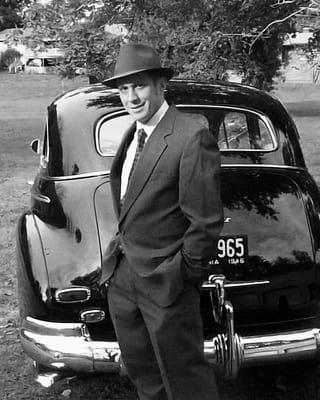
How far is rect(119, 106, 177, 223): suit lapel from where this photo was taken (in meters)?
2.93

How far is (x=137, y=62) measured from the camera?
3.00 m

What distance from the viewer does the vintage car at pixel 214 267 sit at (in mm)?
3770

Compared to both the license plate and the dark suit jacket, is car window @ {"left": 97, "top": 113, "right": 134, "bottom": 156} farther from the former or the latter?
the dark suit jacket

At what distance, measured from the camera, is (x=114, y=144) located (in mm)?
4582

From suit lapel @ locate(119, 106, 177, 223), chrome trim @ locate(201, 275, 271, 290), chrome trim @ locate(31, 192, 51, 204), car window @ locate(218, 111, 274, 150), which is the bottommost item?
chrome trim @ locate(201, 275, 271, 290)

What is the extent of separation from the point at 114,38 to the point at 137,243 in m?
6.21

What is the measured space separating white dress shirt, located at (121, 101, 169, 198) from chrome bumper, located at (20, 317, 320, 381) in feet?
3.16

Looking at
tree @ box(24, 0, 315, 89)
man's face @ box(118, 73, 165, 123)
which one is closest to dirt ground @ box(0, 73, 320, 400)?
man's face @ box(118, 73, 165, 123)

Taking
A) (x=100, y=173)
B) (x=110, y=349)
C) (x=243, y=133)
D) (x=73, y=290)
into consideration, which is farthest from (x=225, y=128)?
(x=110, y=349)

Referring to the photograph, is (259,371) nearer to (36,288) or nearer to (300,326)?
(300,326)

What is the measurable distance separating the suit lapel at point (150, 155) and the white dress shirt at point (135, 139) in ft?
0.14

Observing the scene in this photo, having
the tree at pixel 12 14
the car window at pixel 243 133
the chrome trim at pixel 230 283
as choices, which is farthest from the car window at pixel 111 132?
the tree at pixel 12 14

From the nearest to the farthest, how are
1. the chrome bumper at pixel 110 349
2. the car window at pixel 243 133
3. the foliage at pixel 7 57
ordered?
1. the chrome bumper at pixel 110 349
2. the car window at pixel 243 133
3. the foliage at pixel 7 57

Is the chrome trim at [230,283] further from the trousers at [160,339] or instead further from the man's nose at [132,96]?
the man's nose at [132,96]
